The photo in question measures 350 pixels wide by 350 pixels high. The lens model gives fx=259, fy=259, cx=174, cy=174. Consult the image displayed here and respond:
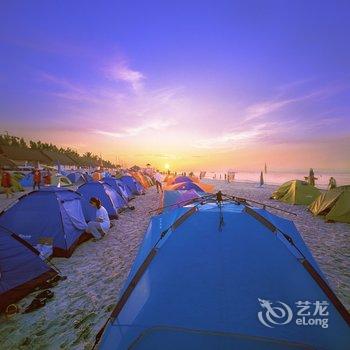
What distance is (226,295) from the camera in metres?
3.36

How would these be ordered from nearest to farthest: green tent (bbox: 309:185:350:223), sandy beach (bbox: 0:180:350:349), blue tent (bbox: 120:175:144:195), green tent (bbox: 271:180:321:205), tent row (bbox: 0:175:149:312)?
sandy beach (bbox: 0:180:350:349)
tent row (bbox: 0:175:149:312)
green tent (bbox: 309:185:350:223)
green tent (bbox: 271:180:321:205)
blue tent (bbox: 120:175:144:195)

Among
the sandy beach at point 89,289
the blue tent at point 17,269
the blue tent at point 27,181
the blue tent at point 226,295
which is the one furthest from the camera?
the blue tent at point 27,181

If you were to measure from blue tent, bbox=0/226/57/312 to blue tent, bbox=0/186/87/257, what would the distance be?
160 centimetres

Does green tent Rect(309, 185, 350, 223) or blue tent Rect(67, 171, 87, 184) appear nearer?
green tent Rect(309, 185, 350, 223)

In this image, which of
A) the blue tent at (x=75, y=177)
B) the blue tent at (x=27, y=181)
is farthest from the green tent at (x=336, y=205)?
the blue tent at (x=75, y=177)

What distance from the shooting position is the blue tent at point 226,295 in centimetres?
310

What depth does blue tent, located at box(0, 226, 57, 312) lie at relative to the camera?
4.84 m

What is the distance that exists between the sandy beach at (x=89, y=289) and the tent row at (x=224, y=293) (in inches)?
49.8

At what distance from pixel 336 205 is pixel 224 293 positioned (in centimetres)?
1153

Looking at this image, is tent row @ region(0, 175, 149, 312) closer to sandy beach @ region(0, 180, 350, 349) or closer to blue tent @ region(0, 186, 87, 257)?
blue tent @ region(0, 186, 87, 257)

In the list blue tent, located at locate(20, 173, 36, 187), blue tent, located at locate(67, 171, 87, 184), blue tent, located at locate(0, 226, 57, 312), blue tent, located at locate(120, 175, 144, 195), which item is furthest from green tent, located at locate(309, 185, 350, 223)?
blue tent, located at locate(67, 171, 87, 184)

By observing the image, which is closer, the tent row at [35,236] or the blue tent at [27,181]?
the tent row at [35,236]

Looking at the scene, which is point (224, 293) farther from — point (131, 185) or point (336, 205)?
point (131, 185)

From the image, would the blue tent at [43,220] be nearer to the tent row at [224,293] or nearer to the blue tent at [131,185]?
the tent row at [224,293]
